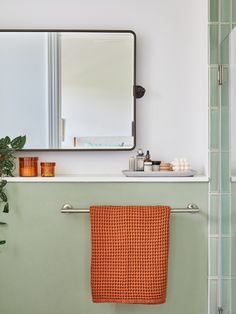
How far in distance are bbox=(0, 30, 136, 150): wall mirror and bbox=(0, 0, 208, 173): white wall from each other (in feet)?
0.21

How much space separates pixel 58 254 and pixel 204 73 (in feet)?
3.49

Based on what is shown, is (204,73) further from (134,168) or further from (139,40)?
(134,168)

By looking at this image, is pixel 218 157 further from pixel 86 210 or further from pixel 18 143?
pixel 18 143

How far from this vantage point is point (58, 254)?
1.89 metres

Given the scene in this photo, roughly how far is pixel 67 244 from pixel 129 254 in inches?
11.3

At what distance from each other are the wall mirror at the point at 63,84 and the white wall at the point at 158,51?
0.06 m

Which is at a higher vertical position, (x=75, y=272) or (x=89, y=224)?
(x=89, y=224)

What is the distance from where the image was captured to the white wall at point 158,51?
2.06 meters

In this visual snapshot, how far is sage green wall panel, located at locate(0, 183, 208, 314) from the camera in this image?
6.17ft

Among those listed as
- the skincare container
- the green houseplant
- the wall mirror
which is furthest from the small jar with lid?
the green houseplant

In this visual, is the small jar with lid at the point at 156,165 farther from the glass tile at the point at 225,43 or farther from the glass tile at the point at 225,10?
the glass tile at the point at 225,10

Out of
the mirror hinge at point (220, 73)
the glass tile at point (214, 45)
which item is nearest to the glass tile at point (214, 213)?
the mirror hinge at point (220, 73)

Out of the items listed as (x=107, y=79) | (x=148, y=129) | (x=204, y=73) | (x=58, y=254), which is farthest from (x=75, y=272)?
(x=204, y=73)

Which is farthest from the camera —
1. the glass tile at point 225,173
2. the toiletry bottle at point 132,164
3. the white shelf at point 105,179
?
the toiletry bottle at point 132,164
